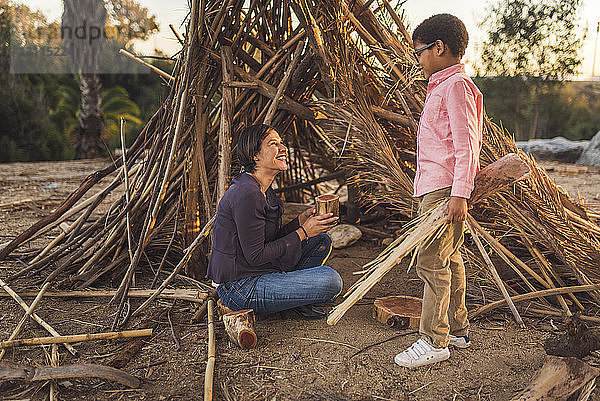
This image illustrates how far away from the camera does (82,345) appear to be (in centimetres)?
258

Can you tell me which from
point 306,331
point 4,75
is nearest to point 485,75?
point 4,75

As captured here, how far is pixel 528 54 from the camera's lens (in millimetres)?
15820

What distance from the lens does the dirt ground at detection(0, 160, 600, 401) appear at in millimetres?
2125

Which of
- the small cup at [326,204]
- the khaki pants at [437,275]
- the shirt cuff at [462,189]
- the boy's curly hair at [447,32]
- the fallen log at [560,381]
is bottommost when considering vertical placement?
the fallen log at [560,381]

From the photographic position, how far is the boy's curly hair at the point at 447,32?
219cm

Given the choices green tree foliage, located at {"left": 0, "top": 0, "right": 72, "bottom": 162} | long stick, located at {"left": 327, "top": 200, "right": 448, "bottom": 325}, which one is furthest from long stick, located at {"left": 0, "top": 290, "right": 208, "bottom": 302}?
green tree foliage, located at {"left": 0, "top": 0, "right": 72, "bottom": 162}

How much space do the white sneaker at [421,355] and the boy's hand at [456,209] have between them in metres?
0.58

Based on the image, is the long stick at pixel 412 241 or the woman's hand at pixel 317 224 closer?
the long stick at pixel 412 241

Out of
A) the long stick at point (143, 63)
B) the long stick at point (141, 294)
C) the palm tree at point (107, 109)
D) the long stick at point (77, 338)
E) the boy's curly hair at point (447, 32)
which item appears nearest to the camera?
the boy's curly hair at point (447, 32)

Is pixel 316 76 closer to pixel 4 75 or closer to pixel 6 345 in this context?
pixel 6 345

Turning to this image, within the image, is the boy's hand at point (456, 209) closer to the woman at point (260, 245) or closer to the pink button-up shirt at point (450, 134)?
the pink button-up shirt at point (450, 134)

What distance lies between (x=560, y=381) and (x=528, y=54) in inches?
621

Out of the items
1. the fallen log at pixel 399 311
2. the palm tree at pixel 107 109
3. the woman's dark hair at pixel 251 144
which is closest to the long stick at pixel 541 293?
the fallen log at pixel 399 311

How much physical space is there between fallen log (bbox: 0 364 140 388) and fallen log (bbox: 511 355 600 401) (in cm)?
150
